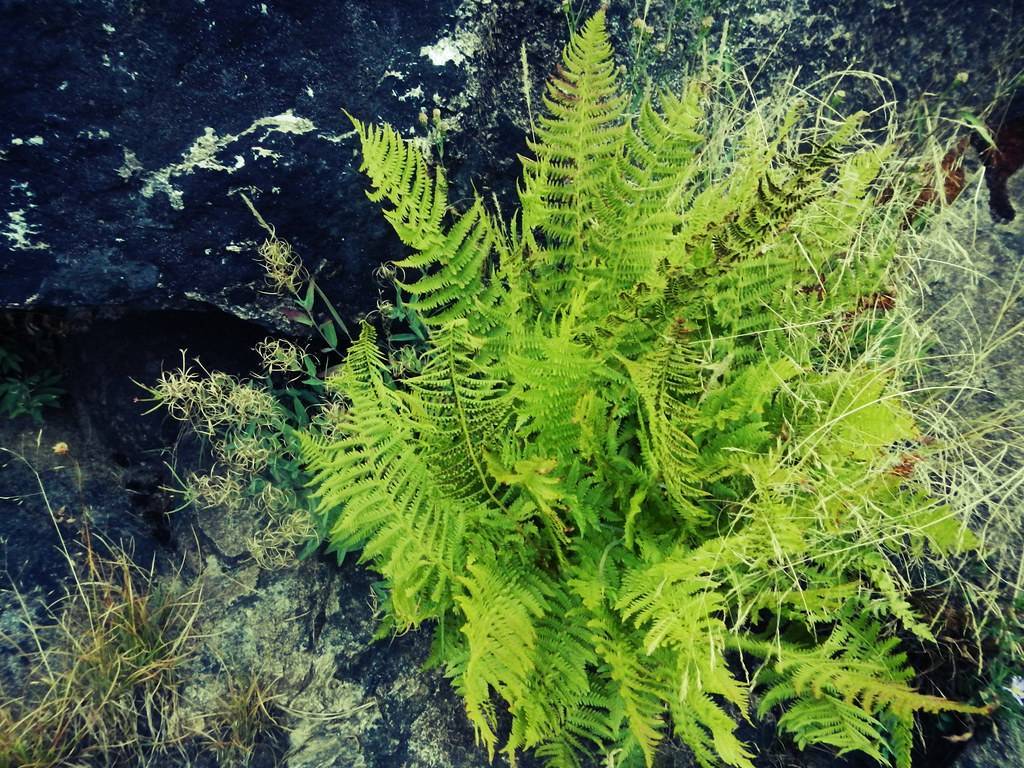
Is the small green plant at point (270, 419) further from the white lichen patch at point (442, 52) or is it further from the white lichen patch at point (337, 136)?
the white lichen patch at point (442, 52)

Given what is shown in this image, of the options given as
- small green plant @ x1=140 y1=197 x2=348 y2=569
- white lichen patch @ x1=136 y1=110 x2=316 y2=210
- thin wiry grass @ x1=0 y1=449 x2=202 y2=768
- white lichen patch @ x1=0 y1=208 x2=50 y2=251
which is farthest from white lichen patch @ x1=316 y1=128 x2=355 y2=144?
thin wiry grass @ x1=0 y1=449 x2=202 y2=768

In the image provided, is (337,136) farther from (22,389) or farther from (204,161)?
(22,389)

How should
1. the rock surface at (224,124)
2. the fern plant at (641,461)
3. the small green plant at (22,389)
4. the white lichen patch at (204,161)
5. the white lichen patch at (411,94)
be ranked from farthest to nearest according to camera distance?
the small green plant at (22,389) < the white lichen patch at (411,94) < the white lichen patch at (204,161) < the rock surface at (224,124) < the fern plant at (641,461)

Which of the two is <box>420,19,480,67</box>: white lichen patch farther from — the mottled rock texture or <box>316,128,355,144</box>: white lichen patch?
<box>316,128,355,144</box>: white lichen patch

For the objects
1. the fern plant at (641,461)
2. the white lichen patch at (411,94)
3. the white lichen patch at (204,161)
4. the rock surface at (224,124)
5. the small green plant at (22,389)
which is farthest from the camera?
the small green plant at (22,389)

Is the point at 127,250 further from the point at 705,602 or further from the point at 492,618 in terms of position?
the point at 705,602

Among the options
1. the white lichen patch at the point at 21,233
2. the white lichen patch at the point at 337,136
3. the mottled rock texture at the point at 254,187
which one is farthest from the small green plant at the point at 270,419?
the white lichen patch at the point at 21,233
